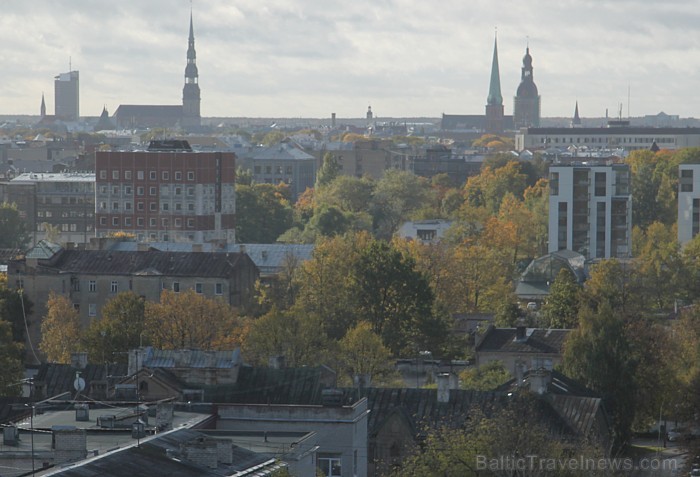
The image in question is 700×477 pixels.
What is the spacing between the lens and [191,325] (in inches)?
3012

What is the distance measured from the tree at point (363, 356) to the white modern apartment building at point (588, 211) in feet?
197

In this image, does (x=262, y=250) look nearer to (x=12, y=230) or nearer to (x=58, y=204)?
(x=12, y=230)

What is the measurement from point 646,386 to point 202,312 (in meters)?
20.6

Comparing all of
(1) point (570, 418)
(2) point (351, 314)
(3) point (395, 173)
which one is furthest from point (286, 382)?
(3) point (395, 173)

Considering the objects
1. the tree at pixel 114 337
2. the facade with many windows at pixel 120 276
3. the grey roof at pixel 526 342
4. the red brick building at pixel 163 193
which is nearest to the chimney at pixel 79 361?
the tree at pixel 114 337

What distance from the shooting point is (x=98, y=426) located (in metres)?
41.5

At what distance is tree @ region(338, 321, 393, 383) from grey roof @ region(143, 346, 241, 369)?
47.2ft

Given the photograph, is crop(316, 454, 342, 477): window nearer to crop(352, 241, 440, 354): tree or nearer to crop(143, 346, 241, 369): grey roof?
crop(143, 346, 241, 369): grey roof

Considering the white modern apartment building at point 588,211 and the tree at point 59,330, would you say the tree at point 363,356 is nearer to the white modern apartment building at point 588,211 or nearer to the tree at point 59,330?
the tree at point 59,330

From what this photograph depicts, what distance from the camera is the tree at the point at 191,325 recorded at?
241 feet

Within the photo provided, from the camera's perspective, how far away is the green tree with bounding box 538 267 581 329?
3238 inches

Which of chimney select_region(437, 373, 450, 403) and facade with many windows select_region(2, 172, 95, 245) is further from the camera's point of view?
facade with many windows select_region(2, 172, 95, 245)

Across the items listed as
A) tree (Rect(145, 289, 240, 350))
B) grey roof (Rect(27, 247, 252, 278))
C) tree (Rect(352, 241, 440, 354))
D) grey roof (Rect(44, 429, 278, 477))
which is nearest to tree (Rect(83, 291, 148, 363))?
tree (Rect(145, 289, 240, 350))

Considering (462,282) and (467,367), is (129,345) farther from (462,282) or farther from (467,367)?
(462,282)
